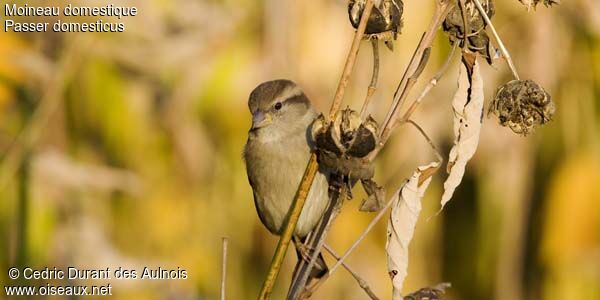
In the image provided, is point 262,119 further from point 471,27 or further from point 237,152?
point 471,27

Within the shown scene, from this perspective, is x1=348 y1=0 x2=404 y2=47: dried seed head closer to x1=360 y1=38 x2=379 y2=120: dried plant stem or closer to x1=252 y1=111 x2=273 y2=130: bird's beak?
x1=360 y1=38 x2=379 y2=120: dried plant stem

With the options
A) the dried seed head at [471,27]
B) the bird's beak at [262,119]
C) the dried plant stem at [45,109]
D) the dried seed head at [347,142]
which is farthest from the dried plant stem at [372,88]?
the dried plant stem at [45,109]

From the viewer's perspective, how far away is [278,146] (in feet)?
8.01

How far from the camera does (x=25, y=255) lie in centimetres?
298

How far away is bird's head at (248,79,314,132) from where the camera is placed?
2438 millimetres

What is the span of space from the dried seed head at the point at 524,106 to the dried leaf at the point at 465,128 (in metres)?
0.04

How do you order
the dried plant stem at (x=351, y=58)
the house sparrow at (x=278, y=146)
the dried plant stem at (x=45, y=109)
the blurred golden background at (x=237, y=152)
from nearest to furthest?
1. the dried plant stem at (x=351, y=58)
2. the house sparrow at (x=278, y=146)
3. the dried plant stem at (x=45, y=109)
4. the blurred golden background at (x=237, y=152)

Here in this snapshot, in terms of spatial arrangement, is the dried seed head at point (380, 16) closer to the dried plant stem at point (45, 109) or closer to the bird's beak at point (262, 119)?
the bird's beak at point (262, 119)

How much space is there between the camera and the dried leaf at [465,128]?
135 centimetres

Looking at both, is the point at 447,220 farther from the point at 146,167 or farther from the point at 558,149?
the point at 146,167

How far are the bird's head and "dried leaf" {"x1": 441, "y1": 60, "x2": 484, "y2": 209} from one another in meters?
1.10

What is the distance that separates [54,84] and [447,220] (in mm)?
1451

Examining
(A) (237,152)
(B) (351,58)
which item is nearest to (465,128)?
(B) (351,58)

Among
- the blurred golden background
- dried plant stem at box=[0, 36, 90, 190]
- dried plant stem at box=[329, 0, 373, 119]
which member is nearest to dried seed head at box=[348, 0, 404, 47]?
dried plant stem at box=[329, 0, 373, 119]
